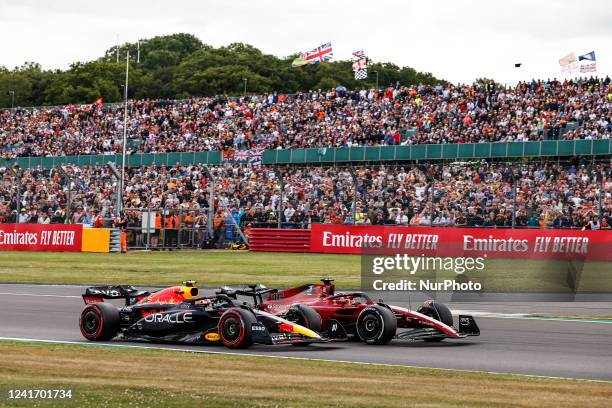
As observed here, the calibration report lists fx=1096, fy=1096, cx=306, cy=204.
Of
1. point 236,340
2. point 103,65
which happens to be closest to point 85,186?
point 236,340

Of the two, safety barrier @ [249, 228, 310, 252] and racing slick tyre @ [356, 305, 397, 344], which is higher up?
safety barrier @ [249, 228, 310, 252]

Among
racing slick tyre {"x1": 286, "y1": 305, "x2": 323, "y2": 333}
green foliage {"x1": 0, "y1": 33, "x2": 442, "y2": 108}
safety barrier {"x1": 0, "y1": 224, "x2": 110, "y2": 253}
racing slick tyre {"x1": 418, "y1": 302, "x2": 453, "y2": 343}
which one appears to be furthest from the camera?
green foliage {"x1": 0, "y1": 33, "x2": 442, "y2": 108}

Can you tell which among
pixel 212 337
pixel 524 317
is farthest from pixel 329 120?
pixel 212 337

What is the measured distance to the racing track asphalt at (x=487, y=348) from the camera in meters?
12.6

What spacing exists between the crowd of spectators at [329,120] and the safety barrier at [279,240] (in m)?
6.67

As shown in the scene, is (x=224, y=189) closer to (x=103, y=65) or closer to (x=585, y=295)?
(x=585, y=295)

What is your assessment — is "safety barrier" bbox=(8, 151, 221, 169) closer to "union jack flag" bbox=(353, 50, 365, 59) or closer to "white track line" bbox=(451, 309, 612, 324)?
"union jack flag" bbox=(353, 50, 365, 59)

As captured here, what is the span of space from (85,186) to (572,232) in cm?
1997

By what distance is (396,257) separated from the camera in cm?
1995

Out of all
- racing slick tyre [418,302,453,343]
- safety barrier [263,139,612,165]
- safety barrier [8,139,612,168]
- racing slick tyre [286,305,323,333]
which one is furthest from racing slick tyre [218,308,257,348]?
safety barrier [263,139,612,165]

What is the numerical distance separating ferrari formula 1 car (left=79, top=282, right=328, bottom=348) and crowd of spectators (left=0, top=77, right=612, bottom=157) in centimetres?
2856

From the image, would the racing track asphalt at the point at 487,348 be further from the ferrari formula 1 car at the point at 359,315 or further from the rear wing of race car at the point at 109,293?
the rear wing of race car at the point at 109,293

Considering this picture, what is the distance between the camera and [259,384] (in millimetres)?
10406

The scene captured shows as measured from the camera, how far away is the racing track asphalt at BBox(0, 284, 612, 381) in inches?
496
